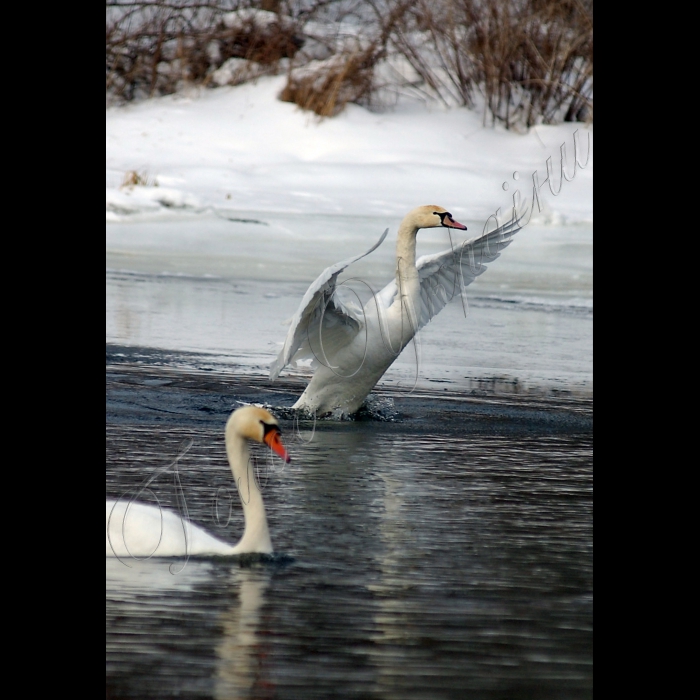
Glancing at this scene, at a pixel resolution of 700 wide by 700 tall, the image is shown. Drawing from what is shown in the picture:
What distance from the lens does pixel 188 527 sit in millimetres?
3709

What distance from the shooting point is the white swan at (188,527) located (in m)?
3.65

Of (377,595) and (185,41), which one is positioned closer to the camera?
(377,595)

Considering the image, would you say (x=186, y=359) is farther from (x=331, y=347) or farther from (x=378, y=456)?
(x=378, y=456)

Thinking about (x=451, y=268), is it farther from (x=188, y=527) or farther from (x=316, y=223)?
(x=316, y=223)

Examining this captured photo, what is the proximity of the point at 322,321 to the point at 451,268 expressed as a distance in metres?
0.95

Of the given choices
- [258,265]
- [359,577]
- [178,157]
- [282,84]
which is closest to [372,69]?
[282,84]

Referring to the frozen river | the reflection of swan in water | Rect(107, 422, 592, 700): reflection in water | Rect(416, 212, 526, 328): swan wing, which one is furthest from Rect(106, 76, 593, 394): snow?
the reflection of swan in water

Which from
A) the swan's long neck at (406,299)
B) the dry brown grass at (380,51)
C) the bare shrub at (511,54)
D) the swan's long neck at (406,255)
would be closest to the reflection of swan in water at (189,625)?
the swan's long neck at (406,299)

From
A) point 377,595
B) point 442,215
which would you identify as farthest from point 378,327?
point 377,595

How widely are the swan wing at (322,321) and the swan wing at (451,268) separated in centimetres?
28

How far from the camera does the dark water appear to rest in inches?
118

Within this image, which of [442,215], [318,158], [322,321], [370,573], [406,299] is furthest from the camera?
[318,158]

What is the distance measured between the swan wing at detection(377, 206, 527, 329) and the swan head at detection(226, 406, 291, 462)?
236 cm

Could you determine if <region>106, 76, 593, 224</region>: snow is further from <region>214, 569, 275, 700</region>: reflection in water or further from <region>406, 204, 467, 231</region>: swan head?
<region>214, 569, 275, 700</region>: reflection in water
